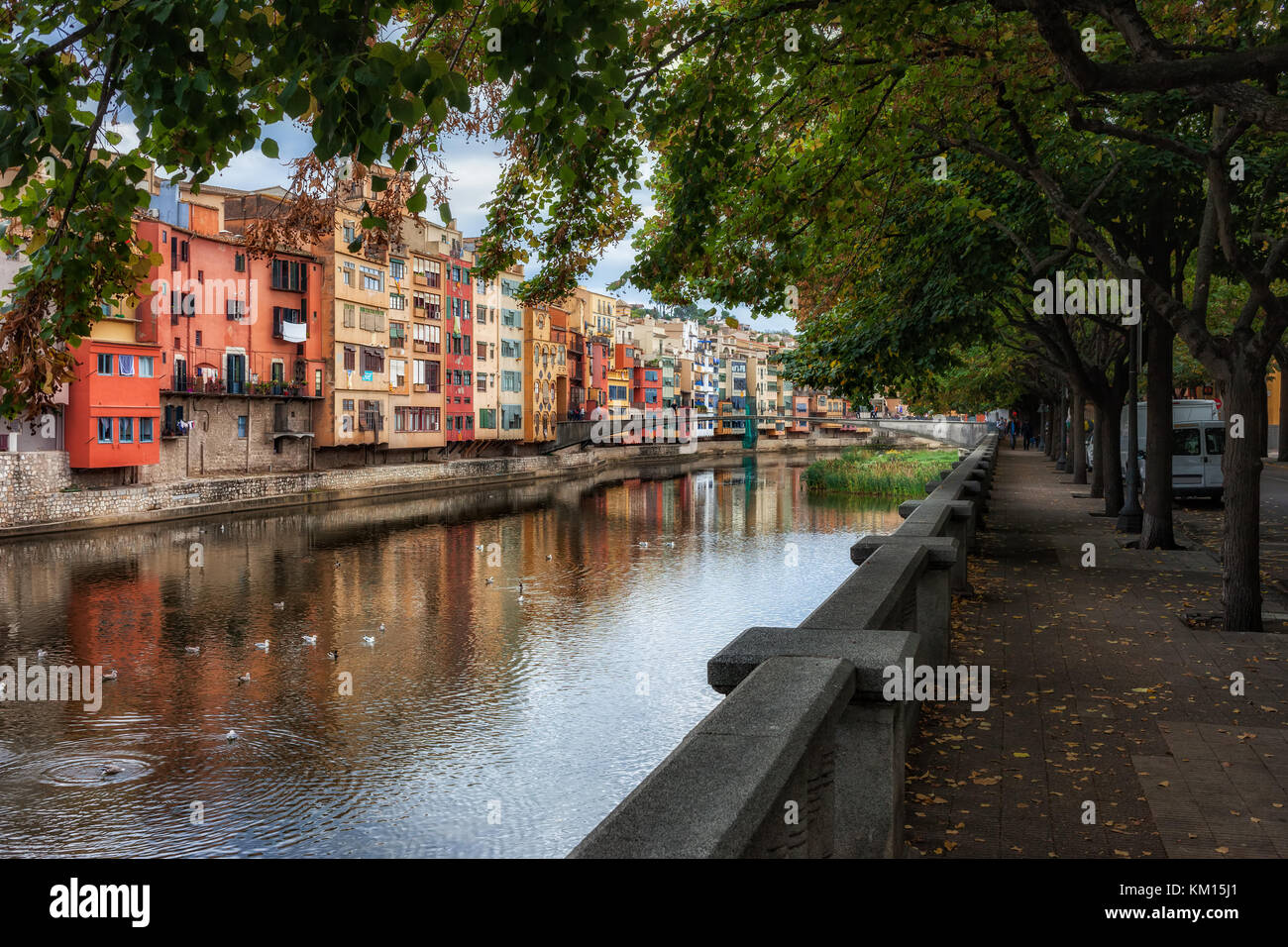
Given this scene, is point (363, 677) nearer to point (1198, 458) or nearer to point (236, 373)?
point (1198, 458)

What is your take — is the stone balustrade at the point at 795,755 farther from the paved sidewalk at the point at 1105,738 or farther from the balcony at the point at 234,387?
the balcony at the point at 234,387

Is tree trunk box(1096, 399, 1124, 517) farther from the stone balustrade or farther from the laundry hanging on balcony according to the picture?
the laundry hanging on balcony

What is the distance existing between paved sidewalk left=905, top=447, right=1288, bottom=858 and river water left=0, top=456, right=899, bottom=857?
5953mm

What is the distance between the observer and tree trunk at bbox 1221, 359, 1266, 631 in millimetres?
11688

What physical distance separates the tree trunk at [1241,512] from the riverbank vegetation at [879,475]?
40353 millimetres

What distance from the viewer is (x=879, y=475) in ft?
197

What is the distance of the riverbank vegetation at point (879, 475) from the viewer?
5588cm

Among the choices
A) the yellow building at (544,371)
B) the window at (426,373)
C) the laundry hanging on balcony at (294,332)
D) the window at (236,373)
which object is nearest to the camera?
the window at (236,373)

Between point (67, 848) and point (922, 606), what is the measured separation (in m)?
10.5

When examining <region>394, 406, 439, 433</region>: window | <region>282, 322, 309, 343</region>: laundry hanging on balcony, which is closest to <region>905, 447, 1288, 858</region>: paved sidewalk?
<region>282, 322, 309, 343</region>: laundry hanging on balcony

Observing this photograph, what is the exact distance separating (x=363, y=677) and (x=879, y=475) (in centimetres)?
4434

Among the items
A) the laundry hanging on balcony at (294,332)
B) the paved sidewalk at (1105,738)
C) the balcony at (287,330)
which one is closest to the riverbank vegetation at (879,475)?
the laundry hanging on balcony at (294,332)

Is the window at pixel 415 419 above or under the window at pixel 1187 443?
above
